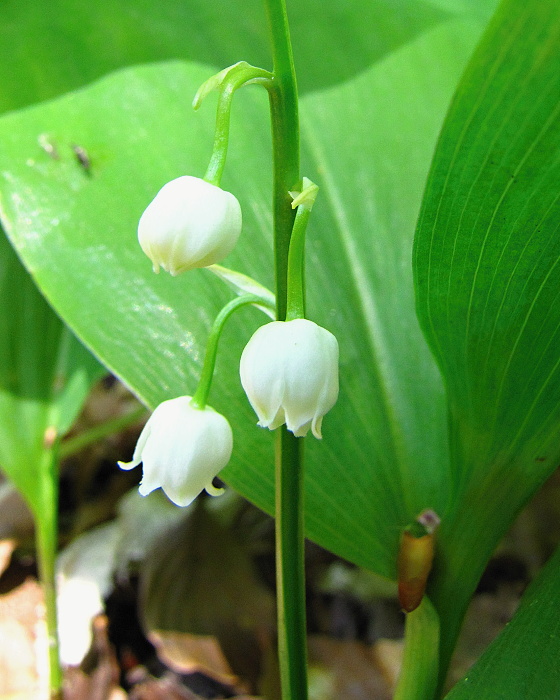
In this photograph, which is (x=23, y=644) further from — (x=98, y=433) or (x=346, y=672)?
(x=346, y=672)

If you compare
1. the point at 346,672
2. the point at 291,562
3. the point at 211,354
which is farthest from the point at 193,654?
the point at 211,354

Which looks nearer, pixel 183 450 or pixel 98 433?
pixel 183 450

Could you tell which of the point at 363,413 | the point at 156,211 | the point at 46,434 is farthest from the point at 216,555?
the point at 156,211

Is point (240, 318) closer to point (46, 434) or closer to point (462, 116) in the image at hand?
point (462, 116)

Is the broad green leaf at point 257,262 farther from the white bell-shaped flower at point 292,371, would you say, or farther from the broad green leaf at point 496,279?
the white bell-shaped flower at point 292,371

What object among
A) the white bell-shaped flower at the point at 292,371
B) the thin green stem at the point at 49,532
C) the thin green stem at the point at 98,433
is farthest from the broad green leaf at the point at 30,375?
the white bell-shaped flower at the point at 292,371

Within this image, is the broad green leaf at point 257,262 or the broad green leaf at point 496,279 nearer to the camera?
the broad green leaf at point 496,279

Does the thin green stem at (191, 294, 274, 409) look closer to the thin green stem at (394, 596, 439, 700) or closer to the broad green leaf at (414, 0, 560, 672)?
the broad green leaf at (414, 0, 560, 672)
